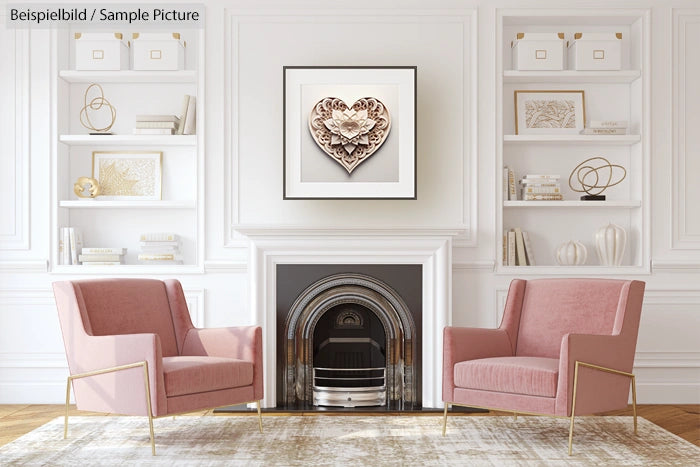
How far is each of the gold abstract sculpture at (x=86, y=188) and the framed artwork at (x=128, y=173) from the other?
0.34 ft

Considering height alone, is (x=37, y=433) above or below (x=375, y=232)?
below

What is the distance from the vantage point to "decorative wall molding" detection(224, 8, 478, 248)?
5297 mm

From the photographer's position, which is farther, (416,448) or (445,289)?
(445,289)

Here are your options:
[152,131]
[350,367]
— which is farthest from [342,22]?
[350,367]

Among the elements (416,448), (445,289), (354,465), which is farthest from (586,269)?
(354,465)

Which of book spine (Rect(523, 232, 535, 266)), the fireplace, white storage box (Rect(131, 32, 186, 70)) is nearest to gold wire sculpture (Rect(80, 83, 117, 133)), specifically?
white storage box (Rect(131, 32, 186, 70))

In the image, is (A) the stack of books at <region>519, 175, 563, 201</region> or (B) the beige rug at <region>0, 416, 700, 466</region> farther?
(A) the stack of books at <region>519, 175, 563, 201</region>

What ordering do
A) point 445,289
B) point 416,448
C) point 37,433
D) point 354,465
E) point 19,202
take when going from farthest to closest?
1. point 19,202
2. point 445,289
3. point 37,433
4. point 416,448
5. point 354,465

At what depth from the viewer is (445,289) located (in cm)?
498

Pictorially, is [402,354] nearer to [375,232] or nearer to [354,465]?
[375,232]

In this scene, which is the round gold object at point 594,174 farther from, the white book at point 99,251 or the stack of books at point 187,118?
the white book at point 99,251

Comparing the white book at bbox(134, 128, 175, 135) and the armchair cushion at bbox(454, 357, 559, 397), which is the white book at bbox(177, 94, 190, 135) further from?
the armchair cushion at bbox(454, 357, 559, 397)

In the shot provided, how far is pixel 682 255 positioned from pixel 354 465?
Result: 115 inches

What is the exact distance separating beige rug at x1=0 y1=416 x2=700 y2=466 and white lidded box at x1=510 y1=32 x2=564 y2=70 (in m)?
2.31
